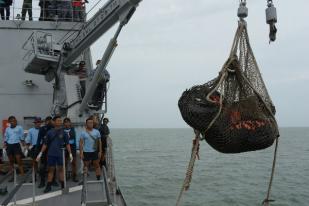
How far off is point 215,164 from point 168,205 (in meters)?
17.0

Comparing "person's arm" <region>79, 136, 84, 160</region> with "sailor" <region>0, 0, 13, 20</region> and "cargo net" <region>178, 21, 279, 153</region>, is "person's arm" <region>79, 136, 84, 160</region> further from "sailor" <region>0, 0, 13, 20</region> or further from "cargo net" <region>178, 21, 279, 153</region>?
"sailor" <region>0, 0, 13, 20</region>

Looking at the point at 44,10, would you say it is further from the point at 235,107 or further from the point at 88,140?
the point at 235,107

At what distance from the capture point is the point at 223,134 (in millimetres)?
4168

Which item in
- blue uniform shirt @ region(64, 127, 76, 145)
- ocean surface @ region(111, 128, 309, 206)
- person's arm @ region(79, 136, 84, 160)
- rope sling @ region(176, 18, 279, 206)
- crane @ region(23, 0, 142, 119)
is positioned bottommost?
ocean surface @ region(111, 128, 309, 206)

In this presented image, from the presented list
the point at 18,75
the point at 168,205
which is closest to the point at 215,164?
the point at 168,205

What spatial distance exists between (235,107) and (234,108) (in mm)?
23

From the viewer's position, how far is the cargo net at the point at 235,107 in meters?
4.16

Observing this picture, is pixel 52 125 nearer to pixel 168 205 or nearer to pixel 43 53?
pixel 43 53

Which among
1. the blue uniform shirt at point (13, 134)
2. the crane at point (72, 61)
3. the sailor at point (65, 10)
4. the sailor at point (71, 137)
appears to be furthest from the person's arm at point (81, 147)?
the sailor at point (65, 10)

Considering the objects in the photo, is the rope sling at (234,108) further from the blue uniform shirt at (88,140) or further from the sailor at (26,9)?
the sailor at (26,9)

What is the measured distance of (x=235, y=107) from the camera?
14.1ft

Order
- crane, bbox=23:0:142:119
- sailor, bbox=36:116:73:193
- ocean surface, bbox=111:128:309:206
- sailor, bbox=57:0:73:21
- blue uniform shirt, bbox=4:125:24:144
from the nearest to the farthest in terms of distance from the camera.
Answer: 1. sailor, bbox=36:116:73:193
2. blue uniform shirt, bbox=4:125:24:144
3. crane, bbox=23:0:142:119
4. sailor, bbox=57:0:73:21
5. ocean surface, bbox=111:128:309:206

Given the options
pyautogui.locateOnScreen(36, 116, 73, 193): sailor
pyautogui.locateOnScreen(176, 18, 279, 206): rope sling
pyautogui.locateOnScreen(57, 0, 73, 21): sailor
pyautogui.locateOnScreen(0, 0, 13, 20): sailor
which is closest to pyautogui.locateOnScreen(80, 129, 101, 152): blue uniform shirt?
pyautogui.locateOnScreen(36, 116, 73, 193): sailor

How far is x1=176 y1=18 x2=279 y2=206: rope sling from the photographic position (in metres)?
4.16
